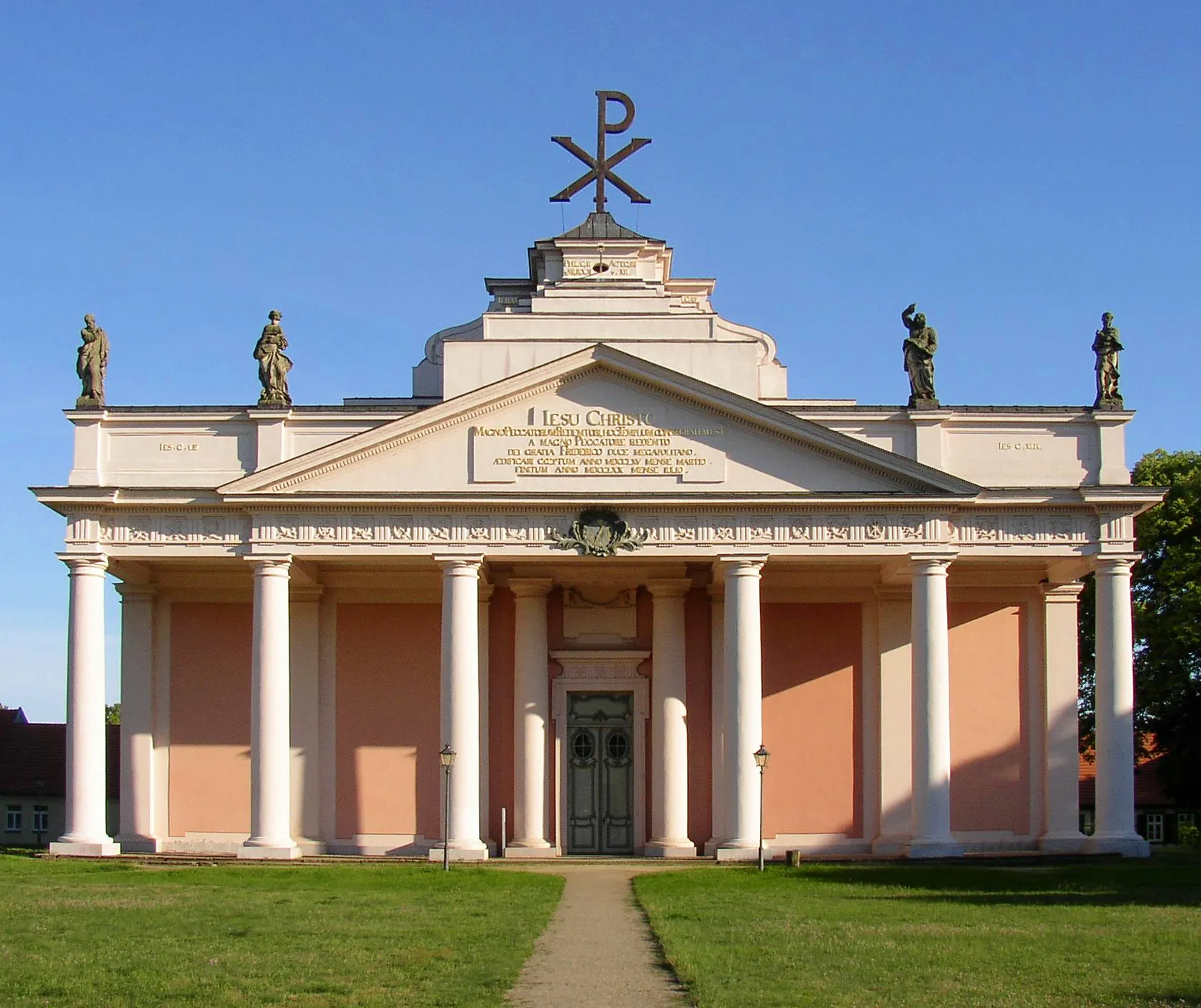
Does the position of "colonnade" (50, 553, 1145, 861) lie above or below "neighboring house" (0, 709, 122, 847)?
above

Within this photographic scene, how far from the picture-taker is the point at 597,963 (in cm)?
1919

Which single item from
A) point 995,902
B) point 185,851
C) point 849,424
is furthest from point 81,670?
point 995,902

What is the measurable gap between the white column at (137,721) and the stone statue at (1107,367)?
823 inches

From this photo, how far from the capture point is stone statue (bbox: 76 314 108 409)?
3822 centimetres

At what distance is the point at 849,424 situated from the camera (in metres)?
38.5

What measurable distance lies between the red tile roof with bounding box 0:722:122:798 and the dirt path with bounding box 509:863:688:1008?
34684mm

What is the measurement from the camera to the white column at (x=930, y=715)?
36.6m

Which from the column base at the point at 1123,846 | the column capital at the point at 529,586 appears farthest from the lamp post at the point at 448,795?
the column base at the point at 1123,846

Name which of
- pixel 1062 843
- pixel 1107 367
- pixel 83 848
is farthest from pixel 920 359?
pixel 83 848

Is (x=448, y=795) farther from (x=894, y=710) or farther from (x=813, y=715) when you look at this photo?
(x=894, y=710)

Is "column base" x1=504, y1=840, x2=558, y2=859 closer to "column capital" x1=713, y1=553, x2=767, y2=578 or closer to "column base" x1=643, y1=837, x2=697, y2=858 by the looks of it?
"column base" x1=643, y1=837, x2=697, y2=858

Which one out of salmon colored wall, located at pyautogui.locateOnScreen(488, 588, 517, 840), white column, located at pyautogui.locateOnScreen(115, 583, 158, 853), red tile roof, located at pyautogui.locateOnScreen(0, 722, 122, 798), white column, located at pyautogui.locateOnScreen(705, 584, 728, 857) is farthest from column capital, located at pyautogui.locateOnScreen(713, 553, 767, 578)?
red tile roof, located at pyautogui.locateOnScreen(0, 722, 122, 798)

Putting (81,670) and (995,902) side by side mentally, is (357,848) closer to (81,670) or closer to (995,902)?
(81,670)

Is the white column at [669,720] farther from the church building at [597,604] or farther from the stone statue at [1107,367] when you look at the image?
the stone statue at [1107,367]
